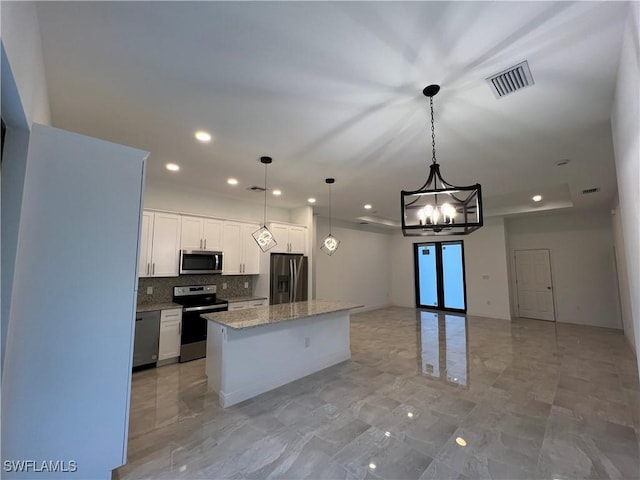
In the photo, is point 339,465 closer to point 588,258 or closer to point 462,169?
point 462,169

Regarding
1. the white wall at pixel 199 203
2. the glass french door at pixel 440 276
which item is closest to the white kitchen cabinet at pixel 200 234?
the white wall at pixel 199 203

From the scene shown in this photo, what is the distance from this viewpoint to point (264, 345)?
323 centimetres

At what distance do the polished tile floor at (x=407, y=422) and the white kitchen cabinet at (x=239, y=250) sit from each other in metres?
1.74

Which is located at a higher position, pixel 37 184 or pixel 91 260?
pixel 37 184

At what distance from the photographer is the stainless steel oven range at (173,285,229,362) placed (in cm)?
420

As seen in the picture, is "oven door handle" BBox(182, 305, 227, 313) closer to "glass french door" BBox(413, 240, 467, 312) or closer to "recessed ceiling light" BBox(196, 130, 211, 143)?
"recessed ceiling light" BBox(196, 130, 211, 143)

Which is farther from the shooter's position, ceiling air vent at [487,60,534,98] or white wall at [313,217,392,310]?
white wall at [313,217,392,310]

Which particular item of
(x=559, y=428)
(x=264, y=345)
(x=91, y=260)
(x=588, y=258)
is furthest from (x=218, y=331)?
(x=588, y=258)

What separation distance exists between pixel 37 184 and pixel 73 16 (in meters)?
0.99

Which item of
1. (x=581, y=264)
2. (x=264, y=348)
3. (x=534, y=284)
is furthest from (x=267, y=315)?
(x=581, y=264)

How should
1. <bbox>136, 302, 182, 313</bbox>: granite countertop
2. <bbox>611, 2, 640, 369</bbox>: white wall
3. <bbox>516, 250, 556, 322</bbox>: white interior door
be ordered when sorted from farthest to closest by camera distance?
1. <bbox>516, 250, 556, 322</bbox>: white interior door
2. <bbox>136, 302, 182, 313</bbox>: granite countertop
3. <bbox>611, 2, 640, 369</bbox>: white wall

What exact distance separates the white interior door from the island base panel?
21.5 ft

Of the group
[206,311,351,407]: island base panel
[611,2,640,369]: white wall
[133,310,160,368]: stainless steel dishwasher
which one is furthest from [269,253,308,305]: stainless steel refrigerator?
[611,2,640,369]: white wall

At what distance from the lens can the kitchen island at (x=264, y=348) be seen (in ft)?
9.70
